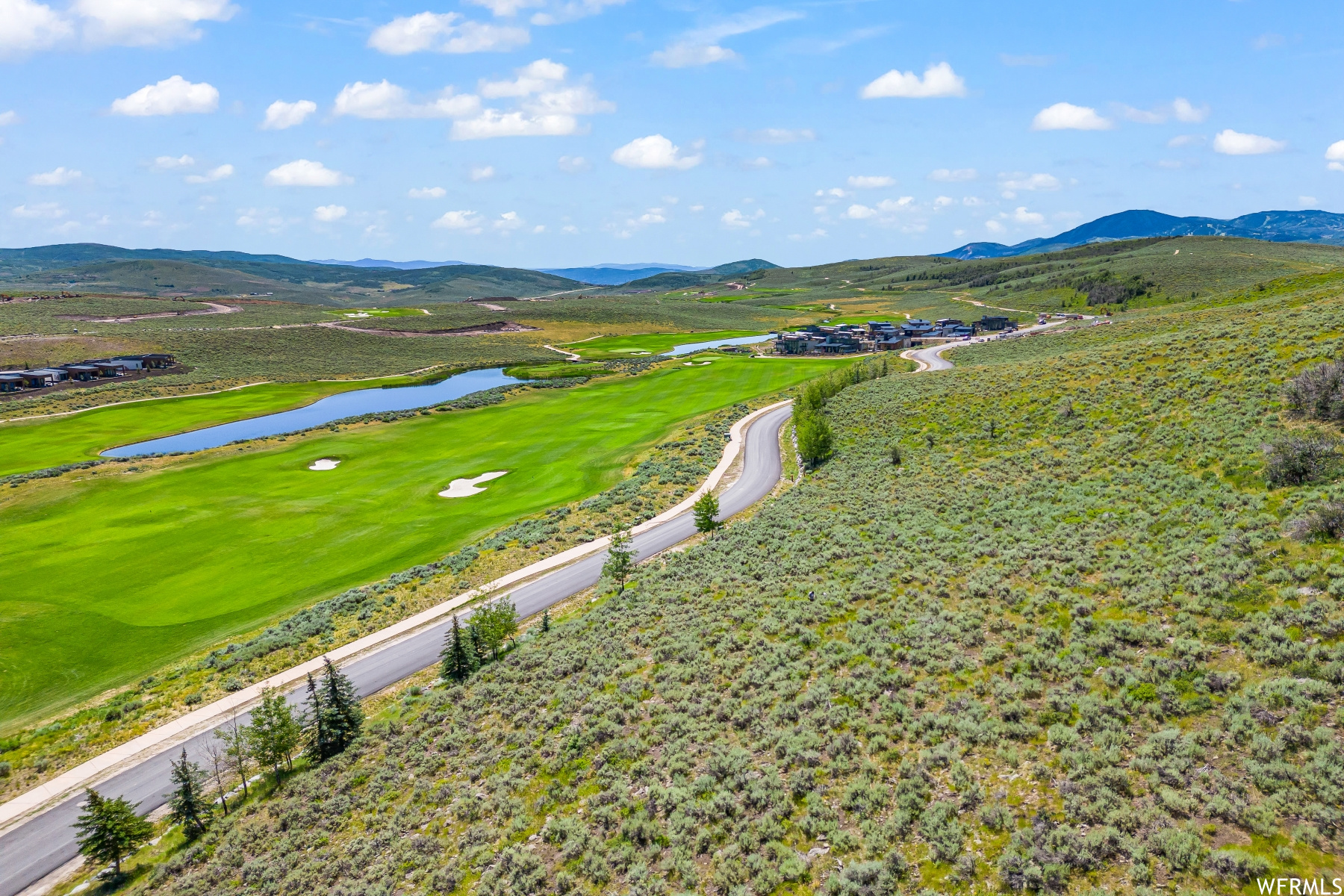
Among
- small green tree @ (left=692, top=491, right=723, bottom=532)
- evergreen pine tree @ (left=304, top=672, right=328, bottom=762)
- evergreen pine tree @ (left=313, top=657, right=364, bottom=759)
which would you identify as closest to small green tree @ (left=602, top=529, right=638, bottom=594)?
small green tree @ (left=692, top=491, right=723, bottom=532)

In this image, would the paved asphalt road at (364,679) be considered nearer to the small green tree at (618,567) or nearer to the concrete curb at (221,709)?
the concrete curb at (221,709)

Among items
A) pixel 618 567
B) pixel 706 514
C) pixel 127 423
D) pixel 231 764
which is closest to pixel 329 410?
pixel 127 423

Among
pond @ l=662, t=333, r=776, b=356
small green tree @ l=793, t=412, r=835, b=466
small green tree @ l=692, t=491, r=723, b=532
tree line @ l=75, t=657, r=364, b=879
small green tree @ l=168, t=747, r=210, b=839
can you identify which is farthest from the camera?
pond @ l=662, t=333, r=776, b=356

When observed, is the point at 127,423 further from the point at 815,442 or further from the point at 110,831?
the point at 815,442

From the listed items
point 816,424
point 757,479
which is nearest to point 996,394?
point 816,424

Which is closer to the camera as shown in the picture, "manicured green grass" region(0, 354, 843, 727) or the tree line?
the tree line

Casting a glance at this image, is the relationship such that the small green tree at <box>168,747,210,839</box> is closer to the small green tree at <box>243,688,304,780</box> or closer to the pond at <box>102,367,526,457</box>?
the small green tree at <box>243,688,304,780</box>

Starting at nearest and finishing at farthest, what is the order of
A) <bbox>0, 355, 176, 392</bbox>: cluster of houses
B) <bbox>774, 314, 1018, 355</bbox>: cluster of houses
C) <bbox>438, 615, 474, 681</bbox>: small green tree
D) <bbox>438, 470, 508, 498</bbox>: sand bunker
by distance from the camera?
1. <bbox>438, 615, 474, 681</bbox>: small green tree
2. <bbox>438, 470, 508, 498</bbox>: sand bunker
3. <bbox>0, 355, 176, 392</bbox>: cluster of houses
4. <bbox>774, 314, 1018, 355</bbox>: cluster of houses
